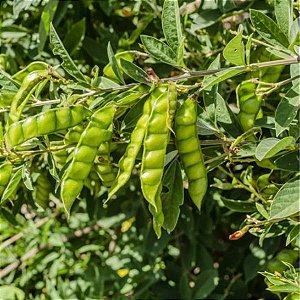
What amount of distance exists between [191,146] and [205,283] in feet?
3.20

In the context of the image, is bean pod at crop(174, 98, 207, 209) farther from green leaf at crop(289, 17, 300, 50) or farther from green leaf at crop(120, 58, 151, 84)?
green leaf at crop(289, 17, 300, 50)

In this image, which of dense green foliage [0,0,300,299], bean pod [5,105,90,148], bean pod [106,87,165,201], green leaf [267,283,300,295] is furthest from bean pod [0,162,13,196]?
green leaf [267,283,300,295]

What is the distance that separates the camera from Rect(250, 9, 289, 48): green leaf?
129cm

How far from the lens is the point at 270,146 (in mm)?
1258

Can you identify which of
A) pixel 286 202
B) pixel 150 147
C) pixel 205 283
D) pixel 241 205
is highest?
pixel 150 147

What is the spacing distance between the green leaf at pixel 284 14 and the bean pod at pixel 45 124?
17.2 inches

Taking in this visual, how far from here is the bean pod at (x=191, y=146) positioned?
1.20m

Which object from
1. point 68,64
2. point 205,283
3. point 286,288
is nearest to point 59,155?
point 68,64

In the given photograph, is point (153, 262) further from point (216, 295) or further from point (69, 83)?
point (69, 83)

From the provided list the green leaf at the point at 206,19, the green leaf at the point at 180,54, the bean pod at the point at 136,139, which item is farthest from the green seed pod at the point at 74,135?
the green leaf at the point at 206,19

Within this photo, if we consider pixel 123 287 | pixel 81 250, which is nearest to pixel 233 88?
pixel 123 287

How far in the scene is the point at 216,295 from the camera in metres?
2.11

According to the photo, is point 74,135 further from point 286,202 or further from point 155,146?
point 286,202

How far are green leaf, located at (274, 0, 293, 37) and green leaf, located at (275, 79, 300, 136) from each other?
12cm
